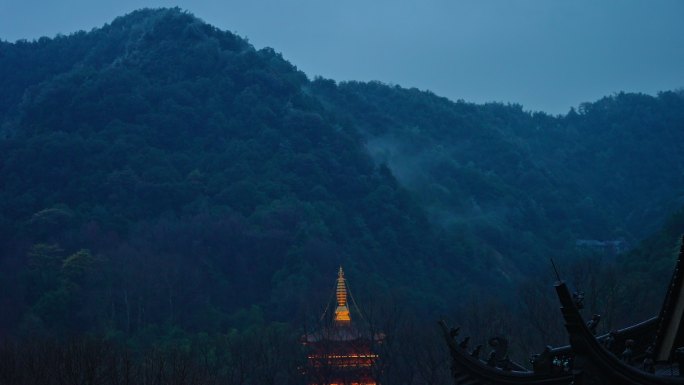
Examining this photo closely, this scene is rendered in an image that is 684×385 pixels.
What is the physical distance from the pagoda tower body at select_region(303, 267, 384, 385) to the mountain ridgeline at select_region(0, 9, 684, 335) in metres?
10.6

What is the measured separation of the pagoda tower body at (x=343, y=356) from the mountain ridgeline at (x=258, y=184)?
34.6 ft

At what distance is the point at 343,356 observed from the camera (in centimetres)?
4791

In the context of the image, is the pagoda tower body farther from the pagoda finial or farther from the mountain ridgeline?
the mountain ridgeline

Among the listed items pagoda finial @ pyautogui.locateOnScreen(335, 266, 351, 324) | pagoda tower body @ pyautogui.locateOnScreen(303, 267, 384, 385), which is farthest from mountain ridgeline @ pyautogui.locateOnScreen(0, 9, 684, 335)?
pagoda tower body @ pyautogui.locateOnScreen(303, 267, 384, 385)

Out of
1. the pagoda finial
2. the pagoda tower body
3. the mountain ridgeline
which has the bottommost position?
the pagoda tower body

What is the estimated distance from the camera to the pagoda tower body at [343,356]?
4706 centimetres

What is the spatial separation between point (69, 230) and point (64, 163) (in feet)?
37.7

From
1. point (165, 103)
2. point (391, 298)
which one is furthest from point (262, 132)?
point (391, 298)

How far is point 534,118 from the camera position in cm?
13150

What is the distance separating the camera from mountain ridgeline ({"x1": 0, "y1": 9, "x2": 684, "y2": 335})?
6556cm

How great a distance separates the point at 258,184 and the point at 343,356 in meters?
36.3

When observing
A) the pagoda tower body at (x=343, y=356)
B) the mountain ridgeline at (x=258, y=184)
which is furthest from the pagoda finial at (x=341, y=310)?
the mountain ridgeline at (x=258, y=184)

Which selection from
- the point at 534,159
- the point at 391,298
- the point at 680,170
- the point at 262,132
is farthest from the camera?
the point at 534,159

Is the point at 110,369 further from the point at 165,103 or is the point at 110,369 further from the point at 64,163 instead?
the point at 165,103
